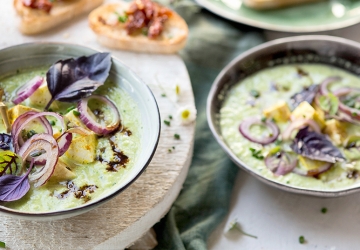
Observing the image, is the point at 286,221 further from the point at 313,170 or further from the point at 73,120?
the point at 73,120

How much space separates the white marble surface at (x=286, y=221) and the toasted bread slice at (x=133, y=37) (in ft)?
3.82

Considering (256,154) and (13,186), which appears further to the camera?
(256,154)

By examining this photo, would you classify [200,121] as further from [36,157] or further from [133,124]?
[36,157]

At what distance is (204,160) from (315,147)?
0.80 meters

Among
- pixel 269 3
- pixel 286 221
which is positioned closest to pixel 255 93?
pixel 286 221

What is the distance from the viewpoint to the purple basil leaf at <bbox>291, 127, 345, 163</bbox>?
9.23 feet

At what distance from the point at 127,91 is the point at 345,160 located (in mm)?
1424

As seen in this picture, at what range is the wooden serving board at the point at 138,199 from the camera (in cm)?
242

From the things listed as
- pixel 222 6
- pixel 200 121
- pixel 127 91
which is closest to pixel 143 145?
pixel 127 91

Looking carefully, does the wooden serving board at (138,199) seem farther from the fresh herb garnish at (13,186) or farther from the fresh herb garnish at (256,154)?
the fresh herb garnish at (256,154)

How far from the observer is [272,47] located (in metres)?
3.48

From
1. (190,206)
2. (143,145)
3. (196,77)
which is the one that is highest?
(143,145)

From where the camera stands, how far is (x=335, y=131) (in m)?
2.96

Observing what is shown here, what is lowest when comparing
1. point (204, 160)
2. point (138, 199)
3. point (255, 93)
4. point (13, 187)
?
point (204, 160)
